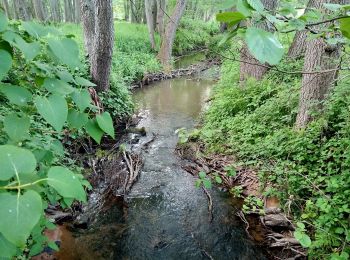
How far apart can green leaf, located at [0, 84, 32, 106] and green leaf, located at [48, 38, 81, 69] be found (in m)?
0.23

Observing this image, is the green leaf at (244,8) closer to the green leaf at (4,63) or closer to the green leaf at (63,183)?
the green leaf at (63,183)

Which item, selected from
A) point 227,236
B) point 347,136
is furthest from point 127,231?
point 347,136

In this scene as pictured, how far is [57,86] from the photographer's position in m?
1.28

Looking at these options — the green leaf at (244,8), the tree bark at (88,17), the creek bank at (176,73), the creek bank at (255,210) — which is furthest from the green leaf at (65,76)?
the creek bank at (176,73)

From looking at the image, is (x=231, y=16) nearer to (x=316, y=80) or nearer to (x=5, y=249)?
(x=5, y=249)

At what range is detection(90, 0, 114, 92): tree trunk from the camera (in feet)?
19.9

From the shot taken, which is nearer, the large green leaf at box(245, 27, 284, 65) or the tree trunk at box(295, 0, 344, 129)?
the large green leaf at box(245, 27, 284, 65)

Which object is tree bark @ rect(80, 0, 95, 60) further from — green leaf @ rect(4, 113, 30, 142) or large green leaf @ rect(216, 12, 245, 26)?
large green leaf @ rect(216, 12, 245, 26)

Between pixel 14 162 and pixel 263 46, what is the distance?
780 millimetres

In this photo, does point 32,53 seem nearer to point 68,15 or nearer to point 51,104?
point 51,104

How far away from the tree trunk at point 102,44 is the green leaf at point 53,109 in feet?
17.8

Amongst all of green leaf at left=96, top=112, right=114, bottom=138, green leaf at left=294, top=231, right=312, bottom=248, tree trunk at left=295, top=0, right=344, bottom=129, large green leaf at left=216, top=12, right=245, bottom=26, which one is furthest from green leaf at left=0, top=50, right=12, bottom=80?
tree trunk at left=295, top=0, right=344, bottom=129

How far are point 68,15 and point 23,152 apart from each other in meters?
31.3

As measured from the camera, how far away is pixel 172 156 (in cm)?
601
